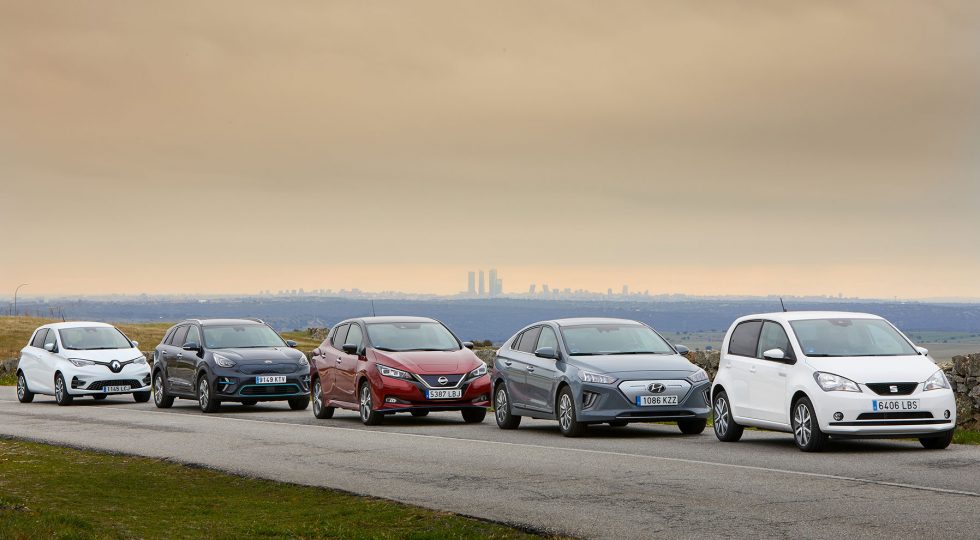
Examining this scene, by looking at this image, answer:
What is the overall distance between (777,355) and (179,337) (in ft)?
56.1

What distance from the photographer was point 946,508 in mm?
12062

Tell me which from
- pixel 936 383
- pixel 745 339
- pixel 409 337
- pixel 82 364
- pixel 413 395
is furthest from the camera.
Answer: pixel 82 364

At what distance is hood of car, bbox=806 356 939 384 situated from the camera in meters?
17.2

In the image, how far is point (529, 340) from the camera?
907 inches

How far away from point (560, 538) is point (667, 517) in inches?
54.9

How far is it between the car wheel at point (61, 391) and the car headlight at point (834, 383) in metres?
20.4

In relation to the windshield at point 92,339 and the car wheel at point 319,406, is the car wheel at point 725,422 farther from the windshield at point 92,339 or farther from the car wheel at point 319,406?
the windshield at point 92,339

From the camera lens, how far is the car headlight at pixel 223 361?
2855 cm

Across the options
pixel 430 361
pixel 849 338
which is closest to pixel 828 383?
pixel 849 338

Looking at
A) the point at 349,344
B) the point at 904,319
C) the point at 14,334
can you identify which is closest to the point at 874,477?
the point at 349,344

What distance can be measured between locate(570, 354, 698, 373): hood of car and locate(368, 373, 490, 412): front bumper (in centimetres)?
316

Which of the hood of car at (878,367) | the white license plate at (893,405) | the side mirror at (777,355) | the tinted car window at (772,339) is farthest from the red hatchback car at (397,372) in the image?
the white license plate at (893,405)

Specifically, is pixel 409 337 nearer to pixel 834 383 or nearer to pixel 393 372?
pixel 393 372

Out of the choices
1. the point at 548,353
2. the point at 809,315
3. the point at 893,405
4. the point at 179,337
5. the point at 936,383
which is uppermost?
the point at 809,315
